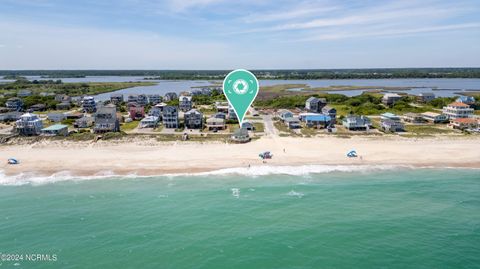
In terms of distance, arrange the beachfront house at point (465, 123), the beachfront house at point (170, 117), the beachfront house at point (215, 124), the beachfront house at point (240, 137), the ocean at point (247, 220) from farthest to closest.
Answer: the beachfront house at point (170, 117) → the beachfront house at point (215, 124) → the beachfront house at point (465, 123) → the beachfront house at point (240, 137) → the ocean at point (247, 220)

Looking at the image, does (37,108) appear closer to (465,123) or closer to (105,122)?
(105,122)

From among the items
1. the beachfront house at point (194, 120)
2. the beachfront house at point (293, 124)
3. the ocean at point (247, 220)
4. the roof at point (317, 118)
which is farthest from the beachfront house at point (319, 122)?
the ocean at point (247, 220)

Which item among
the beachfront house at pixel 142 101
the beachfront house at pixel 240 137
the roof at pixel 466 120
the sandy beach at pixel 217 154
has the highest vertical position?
the beachfront house at pixel 142 101

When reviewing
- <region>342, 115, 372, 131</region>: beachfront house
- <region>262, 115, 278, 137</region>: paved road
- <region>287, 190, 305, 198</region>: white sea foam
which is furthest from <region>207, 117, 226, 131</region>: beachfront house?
<region>287, 190, 305, 198</region>: white sea foam

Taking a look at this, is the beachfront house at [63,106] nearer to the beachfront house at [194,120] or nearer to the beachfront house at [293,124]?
the beachfront house at [194,120]

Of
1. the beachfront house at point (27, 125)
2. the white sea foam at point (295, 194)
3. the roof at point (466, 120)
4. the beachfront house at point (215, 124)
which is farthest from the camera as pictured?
the roof at point (466, 120)

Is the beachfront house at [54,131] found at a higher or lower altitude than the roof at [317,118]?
lower
